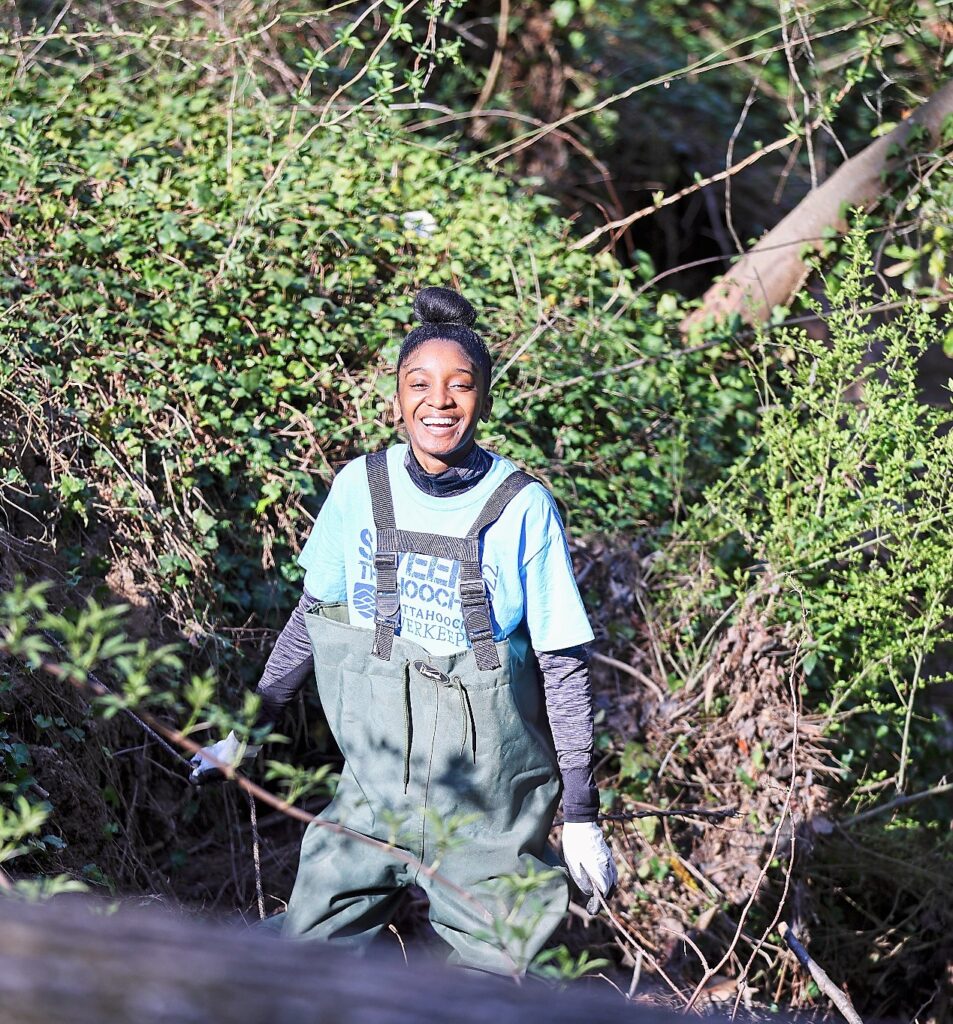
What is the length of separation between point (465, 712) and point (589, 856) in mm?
462

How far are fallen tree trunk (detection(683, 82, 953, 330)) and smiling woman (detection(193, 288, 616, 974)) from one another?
310cm

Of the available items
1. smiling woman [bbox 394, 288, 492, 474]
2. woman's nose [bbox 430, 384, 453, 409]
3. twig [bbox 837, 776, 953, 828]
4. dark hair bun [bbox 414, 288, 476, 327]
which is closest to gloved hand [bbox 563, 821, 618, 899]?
smiling woman [bbox 394, 288, 492, 474]

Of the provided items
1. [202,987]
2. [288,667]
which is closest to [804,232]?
[288,667]

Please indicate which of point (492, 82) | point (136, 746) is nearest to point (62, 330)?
point (136, 746)

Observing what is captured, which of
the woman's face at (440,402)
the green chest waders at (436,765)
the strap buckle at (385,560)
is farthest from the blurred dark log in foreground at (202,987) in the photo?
the woman's face at (440,402)

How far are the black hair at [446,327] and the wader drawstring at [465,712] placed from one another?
2.29 ft

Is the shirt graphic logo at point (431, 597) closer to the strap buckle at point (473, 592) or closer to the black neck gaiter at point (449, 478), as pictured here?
the strap buckle at point (473, 592)

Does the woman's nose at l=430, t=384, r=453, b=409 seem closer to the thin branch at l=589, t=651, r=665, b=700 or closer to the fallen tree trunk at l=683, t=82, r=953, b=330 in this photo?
the thin branch at l=589, t=651, r=665, b=700

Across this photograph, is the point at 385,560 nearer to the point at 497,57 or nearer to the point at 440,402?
the point at 440,402

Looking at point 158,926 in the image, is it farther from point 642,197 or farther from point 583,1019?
point 642,197

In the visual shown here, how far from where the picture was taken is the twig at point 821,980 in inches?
145

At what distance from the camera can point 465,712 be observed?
2.72 meters

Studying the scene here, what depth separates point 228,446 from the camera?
4539mm

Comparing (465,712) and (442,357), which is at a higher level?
(442,357)
